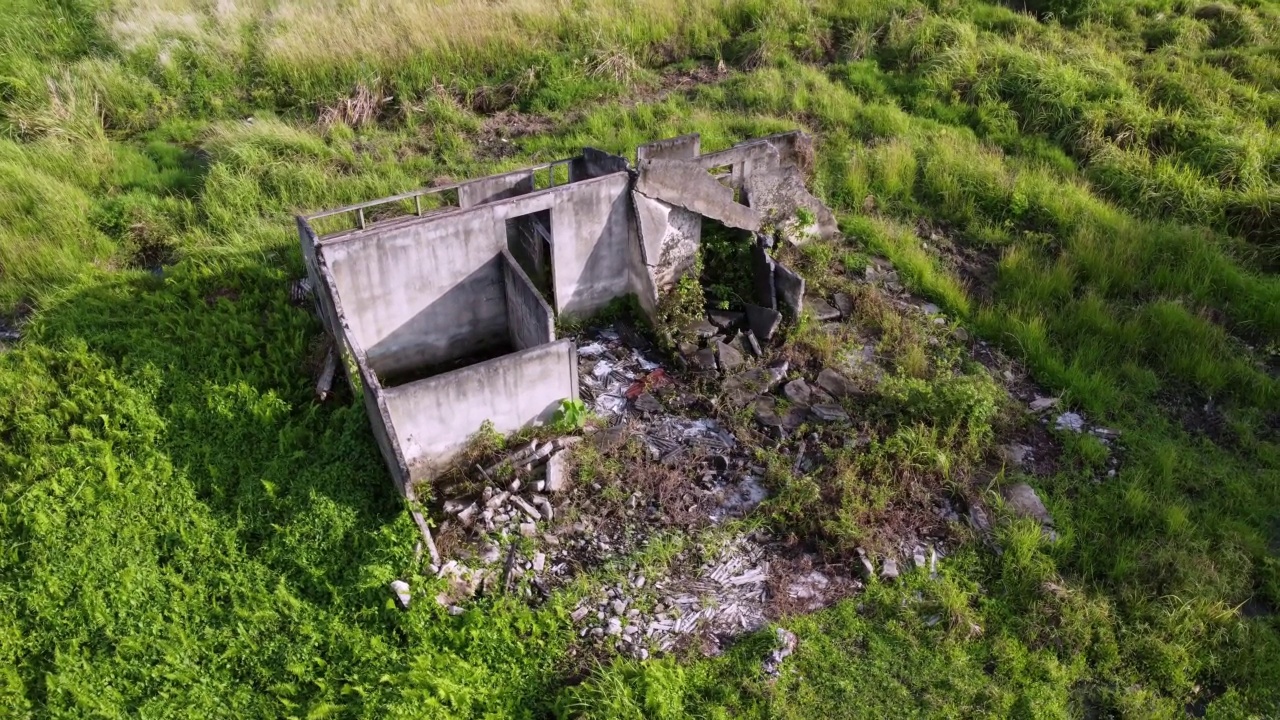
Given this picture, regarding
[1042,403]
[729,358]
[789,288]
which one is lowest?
[1042,403]

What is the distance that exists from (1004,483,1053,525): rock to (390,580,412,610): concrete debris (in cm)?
537

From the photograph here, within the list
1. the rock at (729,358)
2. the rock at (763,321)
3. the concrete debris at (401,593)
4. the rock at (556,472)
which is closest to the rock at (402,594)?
the concrete debris at (401,593)

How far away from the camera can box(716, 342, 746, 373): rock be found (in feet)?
29.5

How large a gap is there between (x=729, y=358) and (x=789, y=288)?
118cm

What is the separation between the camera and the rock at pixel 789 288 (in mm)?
9430

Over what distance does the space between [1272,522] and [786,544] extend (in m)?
4.49

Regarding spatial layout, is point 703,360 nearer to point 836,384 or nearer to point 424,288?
point 836,384

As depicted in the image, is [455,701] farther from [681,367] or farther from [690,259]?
[690,259]

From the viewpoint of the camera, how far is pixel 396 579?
21.6 feet

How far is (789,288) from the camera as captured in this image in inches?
375

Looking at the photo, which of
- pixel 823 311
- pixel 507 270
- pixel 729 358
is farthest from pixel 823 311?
pixel 507 270

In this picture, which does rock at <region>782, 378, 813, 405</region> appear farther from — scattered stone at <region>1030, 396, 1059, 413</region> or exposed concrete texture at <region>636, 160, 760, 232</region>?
scattered stone at <region>1030, 396, 1059, 413</region>

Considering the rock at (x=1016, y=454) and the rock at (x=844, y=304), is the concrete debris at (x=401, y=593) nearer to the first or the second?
the rock at (x=1016, y=454)

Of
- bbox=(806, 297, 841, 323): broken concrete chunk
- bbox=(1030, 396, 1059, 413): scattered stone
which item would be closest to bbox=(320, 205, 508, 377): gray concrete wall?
bbox=(806, 297, 841, 323): broken concrete chunk
